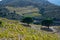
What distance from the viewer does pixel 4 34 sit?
2488 centimetres

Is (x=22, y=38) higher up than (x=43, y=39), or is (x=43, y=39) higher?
(x=22, y=38)

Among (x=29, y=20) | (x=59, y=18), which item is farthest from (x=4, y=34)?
(x=59, y=18)

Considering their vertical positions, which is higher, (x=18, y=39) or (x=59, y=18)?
(x=18, y=39)

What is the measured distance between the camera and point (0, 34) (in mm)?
24547

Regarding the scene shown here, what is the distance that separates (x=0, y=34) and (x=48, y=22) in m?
77.0

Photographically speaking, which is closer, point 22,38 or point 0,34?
point 0,34

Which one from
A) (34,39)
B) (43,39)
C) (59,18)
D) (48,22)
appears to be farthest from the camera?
(59,18)

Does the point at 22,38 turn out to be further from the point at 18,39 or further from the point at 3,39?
the point at 3,39

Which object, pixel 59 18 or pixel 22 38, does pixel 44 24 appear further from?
pixel 59 18

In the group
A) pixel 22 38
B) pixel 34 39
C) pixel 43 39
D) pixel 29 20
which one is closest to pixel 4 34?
pixel 22 38

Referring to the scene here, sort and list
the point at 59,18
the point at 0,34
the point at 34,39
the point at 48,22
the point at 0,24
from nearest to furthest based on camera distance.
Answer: the point at 0,34 → the point at 34,39 → the point at 0,24 → the point at 48,22 → the point at 59,18

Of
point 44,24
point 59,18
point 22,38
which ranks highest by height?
point 22,38

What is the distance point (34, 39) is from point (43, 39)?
461 cm

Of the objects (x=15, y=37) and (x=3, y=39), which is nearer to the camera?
(x=3, y=39)
